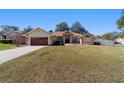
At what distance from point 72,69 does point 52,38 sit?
18.6ft

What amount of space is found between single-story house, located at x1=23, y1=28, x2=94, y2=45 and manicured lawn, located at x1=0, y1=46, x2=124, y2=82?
38.4 inches

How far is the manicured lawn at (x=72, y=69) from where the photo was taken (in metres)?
6.83

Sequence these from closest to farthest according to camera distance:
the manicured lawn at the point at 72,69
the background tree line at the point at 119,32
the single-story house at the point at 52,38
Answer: the manicured lawn at the point at 72,69, the background tree line at the point at 119,32, the single-story house at the point at 52,38

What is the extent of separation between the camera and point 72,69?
7.73m

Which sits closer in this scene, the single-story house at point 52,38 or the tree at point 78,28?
the tree at point 78,28

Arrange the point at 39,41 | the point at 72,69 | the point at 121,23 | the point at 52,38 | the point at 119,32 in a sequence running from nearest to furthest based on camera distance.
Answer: the point at 72,69 → the point at 121,23 → the point at 119,32 → the point at 52,38 → the point at 39,41

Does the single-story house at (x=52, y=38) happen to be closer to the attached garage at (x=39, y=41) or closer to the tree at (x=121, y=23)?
the attached garage at (x=39, y=41)

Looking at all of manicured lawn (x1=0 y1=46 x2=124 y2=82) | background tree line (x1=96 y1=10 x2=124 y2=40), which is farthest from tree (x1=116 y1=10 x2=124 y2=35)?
manicured lawn (x1=0 y1=46 x2=124 y2=82)

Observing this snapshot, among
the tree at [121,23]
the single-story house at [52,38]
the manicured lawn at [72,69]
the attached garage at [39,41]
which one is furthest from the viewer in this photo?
the attached garage at [39,41]

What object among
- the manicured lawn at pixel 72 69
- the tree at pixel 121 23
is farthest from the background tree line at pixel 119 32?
the manicured lawn at pixel 72 69

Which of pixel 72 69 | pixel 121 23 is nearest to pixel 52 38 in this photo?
pixel 121 23

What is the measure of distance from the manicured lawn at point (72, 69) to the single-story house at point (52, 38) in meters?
0.98

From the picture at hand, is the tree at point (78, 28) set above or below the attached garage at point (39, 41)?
above

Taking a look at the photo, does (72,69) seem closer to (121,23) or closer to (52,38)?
(121,23)
